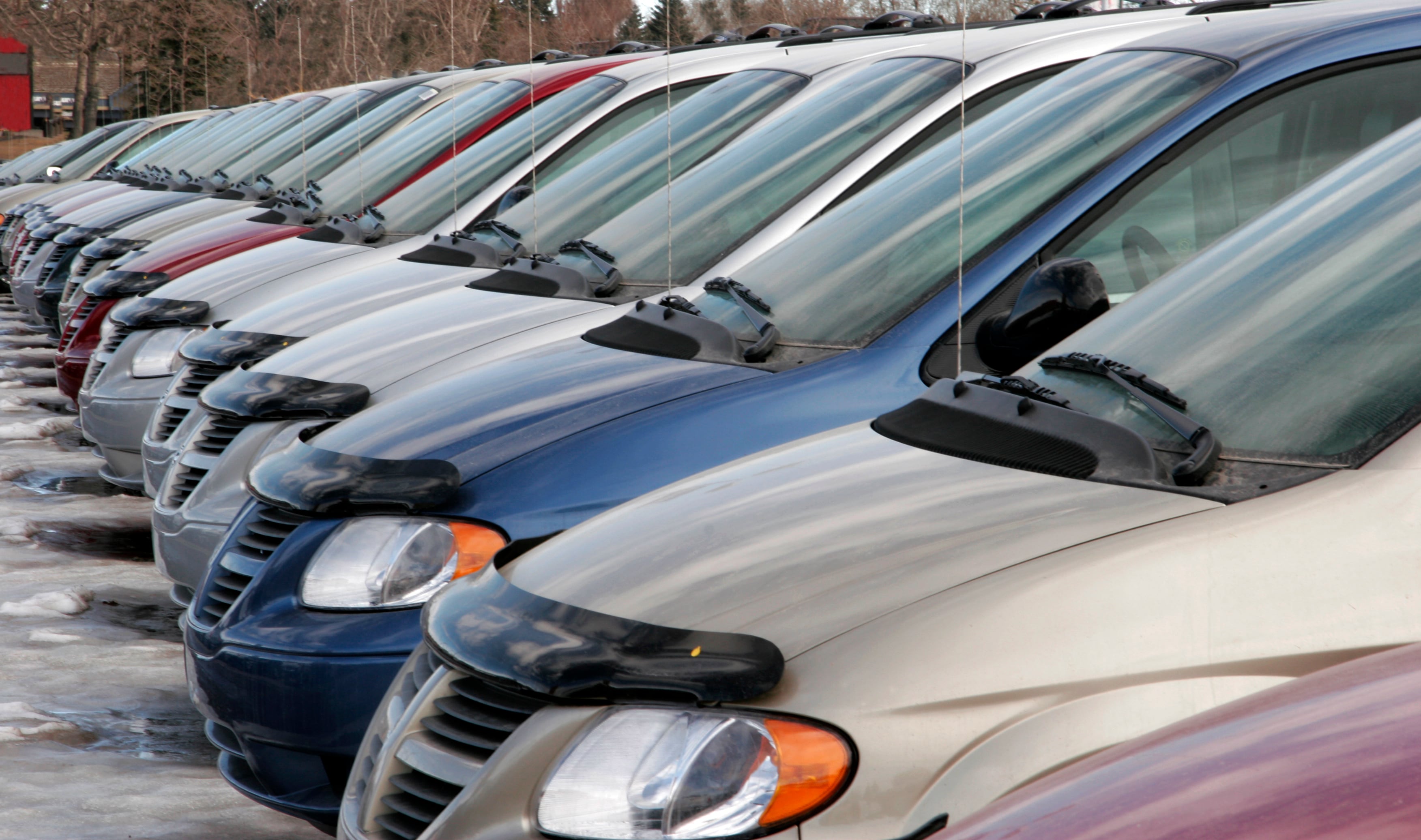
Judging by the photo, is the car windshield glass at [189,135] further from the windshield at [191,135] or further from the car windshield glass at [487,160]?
the car windshield glass at [487,160]

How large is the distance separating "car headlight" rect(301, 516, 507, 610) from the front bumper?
0.14 metres

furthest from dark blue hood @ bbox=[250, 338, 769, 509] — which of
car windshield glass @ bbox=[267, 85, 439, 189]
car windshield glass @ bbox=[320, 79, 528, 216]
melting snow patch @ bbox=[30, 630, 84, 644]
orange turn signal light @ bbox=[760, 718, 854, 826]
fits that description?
car windshield glass @ bbox=[267, 85, 439, 189]

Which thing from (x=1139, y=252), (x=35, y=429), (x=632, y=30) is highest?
(x=632, y=30)

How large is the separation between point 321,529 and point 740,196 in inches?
77.5

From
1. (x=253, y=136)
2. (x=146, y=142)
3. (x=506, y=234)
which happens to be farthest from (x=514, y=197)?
(x=146, y=142)

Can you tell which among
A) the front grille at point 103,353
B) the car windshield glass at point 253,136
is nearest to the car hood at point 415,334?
the front grille at point 103,353

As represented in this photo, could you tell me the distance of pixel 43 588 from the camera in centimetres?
616

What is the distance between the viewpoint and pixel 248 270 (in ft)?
23.4

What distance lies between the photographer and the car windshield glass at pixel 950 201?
141 inches

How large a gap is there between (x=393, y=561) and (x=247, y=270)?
4266mm

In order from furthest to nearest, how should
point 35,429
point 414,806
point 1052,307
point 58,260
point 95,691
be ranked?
point 58,260, point 35,429, point 95,691, point 1052,307, point 414,806

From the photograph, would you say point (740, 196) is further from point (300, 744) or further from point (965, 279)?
point (300, 744)

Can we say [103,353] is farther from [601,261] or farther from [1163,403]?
[1163,403]

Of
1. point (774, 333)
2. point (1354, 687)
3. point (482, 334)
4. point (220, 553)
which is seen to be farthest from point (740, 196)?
point (1354, 687)
